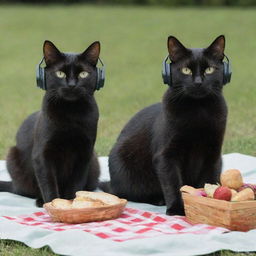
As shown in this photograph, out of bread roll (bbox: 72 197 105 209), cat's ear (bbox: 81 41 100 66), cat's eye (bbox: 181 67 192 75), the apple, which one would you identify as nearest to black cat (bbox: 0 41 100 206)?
cat's ear (bbox: 81 41 100 66)

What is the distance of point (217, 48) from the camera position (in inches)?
139

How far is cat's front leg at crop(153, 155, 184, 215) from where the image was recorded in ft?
11.9

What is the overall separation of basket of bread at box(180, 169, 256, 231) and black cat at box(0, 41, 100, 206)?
30.7 inches

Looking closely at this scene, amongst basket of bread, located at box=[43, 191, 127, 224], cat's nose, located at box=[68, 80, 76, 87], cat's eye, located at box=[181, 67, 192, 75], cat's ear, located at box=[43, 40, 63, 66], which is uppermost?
cat's ear, located at box=[43, 40, 63, 66]

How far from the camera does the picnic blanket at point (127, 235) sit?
2908mm

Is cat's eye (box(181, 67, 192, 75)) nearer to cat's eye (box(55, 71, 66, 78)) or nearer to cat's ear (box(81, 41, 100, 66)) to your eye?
cat's ear (box(81, 41, 100, 66))

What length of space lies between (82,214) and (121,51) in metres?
10.4

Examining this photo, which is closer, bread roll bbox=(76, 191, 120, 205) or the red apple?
the red apple

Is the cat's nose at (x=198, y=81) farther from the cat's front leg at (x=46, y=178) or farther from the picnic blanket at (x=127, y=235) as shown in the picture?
the cat's front leg at (x=46, y=178)

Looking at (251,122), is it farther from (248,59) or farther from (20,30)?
(20,30)

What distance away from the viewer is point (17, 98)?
9234 millimetres

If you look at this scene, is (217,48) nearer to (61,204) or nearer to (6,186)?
(61,204)

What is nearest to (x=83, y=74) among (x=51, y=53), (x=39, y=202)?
(x=51, y=53)

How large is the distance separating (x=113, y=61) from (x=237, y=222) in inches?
372
